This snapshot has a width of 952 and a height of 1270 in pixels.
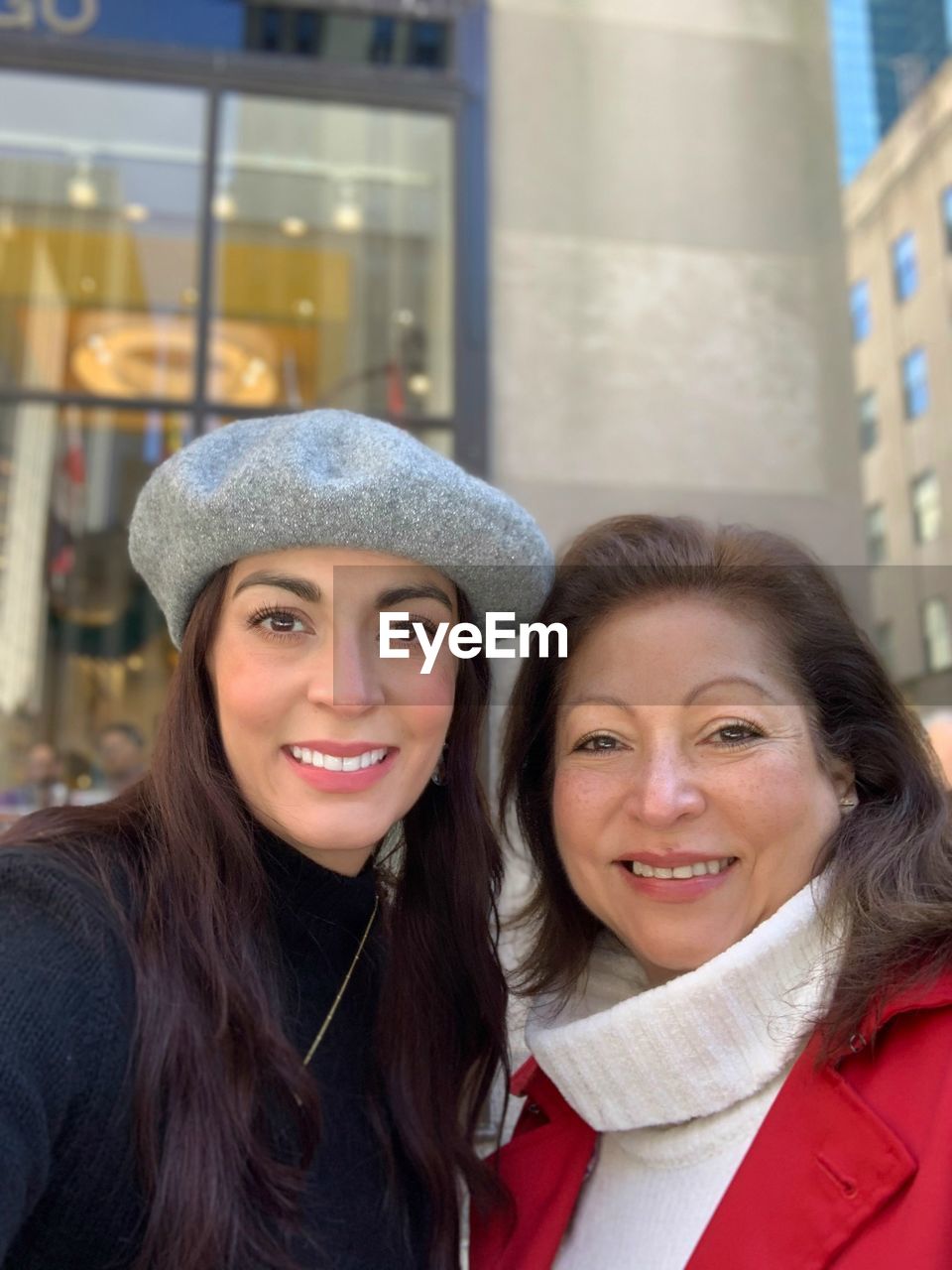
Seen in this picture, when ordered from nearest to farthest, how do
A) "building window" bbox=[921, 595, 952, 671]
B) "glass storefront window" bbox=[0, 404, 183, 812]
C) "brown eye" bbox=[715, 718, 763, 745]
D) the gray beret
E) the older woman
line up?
the older woman
the gray beret
"brown eye" bbox=[715, 718, 763, 745]
"building window" bbox=[921, 595, 952, 671]
"glass storefront window" bbox=[0, 404, 183, 812]

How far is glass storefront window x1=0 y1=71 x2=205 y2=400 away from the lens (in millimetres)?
6793

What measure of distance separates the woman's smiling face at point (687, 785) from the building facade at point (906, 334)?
4.43 metres

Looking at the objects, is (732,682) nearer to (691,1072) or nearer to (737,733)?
(737,733)

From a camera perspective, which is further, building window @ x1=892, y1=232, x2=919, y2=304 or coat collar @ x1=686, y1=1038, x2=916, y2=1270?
building window @ x1=892, y1=232, x2=919, y2=304

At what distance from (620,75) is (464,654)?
5.81 metres

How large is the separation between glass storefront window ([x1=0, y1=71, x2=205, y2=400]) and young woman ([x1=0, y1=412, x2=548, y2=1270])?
5.50m

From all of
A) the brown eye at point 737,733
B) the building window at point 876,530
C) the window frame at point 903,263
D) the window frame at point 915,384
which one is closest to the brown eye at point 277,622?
the brown eye at point 737,733

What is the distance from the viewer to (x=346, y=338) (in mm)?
7273

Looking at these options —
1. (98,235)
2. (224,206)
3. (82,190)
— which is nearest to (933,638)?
(224,206)

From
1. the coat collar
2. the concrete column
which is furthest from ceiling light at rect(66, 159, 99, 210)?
the coat collar

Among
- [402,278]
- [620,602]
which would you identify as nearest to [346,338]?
[402,278]

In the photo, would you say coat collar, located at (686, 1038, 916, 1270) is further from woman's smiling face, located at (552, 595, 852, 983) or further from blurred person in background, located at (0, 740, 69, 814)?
blurred person in background, located at (0, 740, 69, 814)

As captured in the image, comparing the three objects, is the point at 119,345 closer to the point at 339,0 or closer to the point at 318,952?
the point at 339,0

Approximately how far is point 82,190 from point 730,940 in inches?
287
